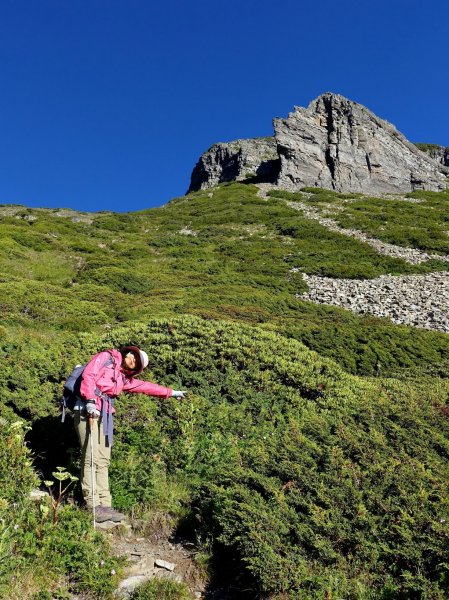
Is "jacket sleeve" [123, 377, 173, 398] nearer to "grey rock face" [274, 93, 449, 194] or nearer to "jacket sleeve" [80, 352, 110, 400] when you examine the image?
"jacket sleeve" [80, 352, 110, 400]

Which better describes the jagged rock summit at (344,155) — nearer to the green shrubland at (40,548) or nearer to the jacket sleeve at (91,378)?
the jacket sleeve at (91,378)

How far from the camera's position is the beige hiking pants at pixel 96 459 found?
5.07 metres

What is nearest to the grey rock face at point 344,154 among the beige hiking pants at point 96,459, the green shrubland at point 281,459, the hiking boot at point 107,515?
the green shrubland at point 281,459

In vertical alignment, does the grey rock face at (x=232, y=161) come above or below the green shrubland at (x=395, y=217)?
above

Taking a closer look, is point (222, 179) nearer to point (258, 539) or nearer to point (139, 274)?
point (139, 274)

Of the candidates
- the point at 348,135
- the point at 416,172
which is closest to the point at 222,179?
the point at 348,135

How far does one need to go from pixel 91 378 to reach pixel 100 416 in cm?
47

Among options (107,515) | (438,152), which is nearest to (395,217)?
(107,515)

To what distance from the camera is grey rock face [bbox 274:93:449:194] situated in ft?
200

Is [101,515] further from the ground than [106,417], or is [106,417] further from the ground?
[106,417]

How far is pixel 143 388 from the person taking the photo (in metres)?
5.79

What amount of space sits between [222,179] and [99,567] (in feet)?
302

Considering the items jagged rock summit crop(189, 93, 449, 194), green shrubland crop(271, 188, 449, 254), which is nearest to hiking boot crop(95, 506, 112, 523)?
green shrubland crop(271, 188, 449, 254)

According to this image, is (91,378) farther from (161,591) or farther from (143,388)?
(161,591)
